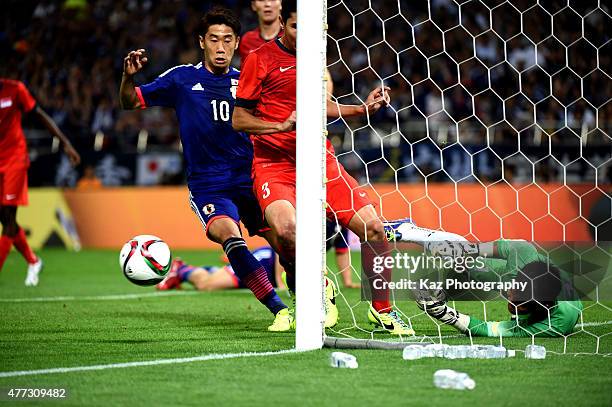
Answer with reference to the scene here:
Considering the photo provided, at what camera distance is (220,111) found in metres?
6.77

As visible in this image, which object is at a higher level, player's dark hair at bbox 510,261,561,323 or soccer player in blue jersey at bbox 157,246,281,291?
player's dark hair at bbox 510,261,561,323

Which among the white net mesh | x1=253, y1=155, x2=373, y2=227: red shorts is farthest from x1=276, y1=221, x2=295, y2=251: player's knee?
the white net mesh

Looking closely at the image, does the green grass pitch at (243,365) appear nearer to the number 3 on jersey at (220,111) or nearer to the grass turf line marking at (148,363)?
the grass turf line marking at (148,363)

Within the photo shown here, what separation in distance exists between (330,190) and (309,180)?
42.3 inches

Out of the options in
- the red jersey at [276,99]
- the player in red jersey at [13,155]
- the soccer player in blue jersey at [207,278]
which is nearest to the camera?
the red jersey at [276,99]

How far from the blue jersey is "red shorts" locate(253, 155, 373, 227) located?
21.2 inches

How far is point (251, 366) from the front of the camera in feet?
14.9

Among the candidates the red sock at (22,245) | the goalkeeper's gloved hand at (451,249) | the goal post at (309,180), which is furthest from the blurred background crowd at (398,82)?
the goal post at (309,180)

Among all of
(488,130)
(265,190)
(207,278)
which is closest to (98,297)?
(207,278)

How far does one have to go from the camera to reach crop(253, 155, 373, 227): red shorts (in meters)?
6.09

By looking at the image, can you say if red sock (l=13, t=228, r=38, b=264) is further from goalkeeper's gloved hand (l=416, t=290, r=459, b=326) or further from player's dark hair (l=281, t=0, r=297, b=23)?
goalkeeper's gloved hand (l=416, t=290, r=459, b=326)

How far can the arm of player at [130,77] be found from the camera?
19.5 feet

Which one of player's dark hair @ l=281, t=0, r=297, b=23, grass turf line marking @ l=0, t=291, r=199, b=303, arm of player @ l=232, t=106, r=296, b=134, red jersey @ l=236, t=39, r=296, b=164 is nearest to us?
arm of player @ l=232, t=106, r=296, b=134

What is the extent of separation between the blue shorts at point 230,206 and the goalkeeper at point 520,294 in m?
1.71
